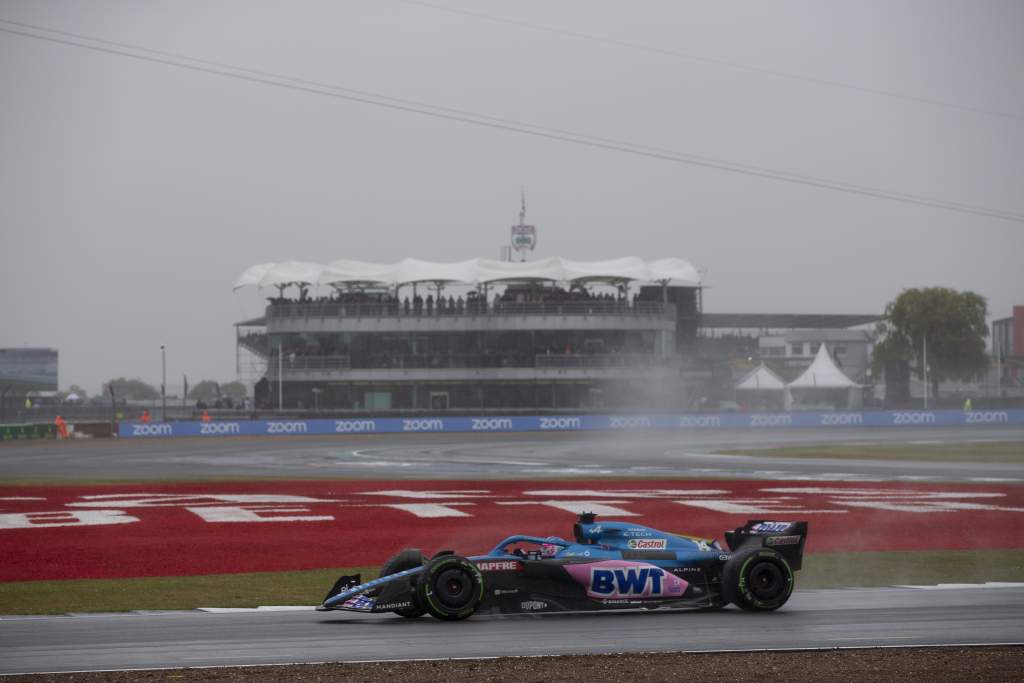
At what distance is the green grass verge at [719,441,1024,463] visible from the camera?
45.9m

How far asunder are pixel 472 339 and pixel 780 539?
78.7 meters

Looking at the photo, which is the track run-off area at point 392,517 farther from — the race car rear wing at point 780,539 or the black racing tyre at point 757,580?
the black racing tyre at point 757,580

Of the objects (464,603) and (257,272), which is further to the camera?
(257,272)

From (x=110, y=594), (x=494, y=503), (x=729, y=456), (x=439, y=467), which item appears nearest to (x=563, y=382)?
(x=729, y=456)

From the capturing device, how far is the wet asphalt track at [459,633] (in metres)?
10.6

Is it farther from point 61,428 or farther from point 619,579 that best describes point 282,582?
point 61,428

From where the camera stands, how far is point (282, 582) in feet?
51.6

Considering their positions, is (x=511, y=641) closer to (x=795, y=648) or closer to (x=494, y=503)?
(x=795, y=648)

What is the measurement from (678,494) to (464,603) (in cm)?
1834

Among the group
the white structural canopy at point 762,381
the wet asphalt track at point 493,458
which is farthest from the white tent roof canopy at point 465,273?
the wet asphalt track at point 493,458

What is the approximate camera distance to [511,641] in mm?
11242

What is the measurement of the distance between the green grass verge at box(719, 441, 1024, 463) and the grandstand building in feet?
101

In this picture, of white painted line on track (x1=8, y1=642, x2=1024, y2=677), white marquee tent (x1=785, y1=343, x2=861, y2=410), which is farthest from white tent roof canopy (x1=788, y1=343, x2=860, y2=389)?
white painted line on track (x1=8, y1=642, x2=1024, y2=677)

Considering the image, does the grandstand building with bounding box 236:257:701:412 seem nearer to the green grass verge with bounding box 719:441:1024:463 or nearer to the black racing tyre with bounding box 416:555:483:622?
the green grass verge with bounding box 719:441:1024:463
